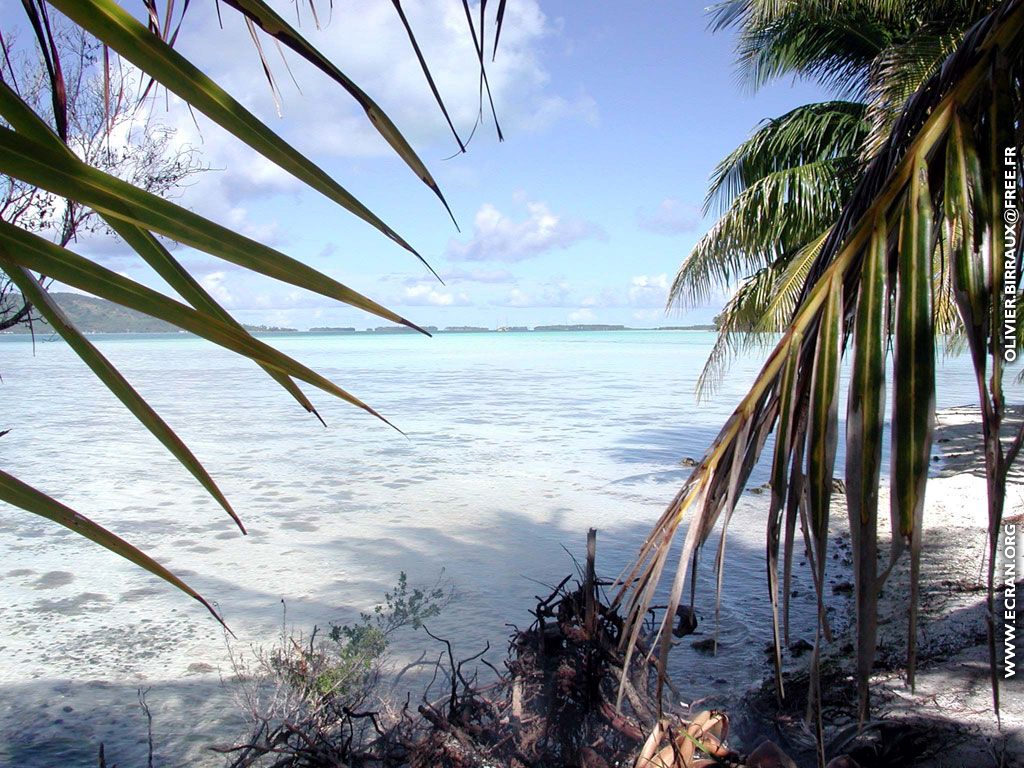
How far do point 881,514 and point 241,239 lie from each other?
8.52 meters

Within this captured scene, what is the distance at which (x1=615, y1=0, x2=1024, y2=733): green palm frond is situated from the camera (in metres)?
1.01

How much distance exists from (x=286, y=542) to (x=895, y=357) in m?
6.85

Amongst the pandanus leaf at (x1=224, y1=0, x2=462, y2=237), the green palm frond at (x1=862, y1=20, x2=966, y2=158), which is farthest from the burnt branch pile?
the green palm frond at (x1=862, y1=20, x2=966, y2=158)

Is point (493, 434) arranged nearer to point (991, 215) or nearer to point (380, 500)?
point (380, 500)

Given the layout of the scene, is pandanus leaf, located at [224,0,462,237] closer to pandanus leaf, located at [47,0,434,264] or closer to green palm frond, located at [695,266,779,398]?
pandanus leaf, located at [47,0,434,264]

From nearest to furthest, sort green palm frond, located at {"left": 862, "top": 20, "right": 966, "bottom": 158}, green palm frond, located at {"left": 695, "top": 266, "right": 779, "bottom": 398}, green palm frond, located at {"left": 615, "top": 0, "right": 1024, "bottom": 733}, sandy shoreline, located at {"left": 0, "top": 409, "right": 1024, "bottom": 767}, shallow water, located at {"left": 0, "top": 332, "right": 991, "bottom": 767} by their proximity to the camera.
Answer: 1. green palm frond, located at {"left": 615, "top": 0, "right": 1024, "bottom": 733}
2. sandy shoreline, located at {"left": 0, "top": 409, "right": 1024, "bottom": 767}
3. shallow water, located at {"left": 0, "top": 332, "right": 991, "bottom": 767}
4. green palm frond, located at {"left": 862, "top": 20, "right": 966, "bottom": 158}
5. green palm frond, located at {"left": 695, "top": 266, "right": 779, "bottom": 398}

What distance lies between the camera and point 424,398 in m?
20.9

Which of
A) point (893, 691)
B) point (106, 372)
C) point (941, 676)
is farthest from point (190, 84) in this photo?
point (941, 676)

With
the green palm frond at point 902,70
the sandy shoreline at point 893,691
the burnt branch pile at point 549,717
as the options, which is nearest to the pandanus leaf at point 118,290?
the burnt branch pile at point 549,717

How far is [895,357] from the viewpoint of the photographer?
42.1 inches

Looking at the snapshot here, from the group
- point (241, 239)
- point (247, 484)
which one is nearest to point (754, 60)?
point (247, 484)

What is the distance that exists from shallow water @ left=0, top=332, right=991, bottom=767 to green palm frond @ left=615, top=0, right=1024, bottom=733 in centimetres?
328

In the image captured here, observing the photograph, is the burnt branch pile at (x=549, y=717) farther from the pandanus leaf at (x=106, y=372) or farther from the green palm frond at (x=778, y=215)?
the green palm frond at (x=778, y=215)

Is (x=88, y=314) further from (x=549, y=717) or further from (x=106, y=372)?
(x=106, y=372)
